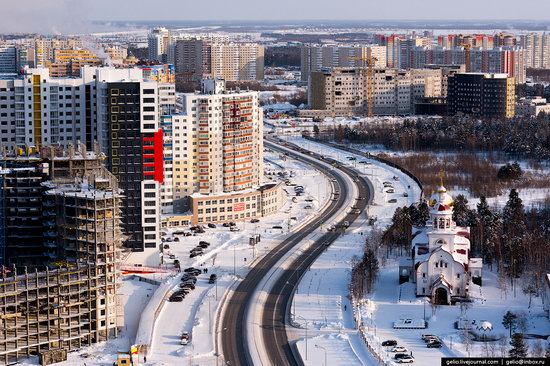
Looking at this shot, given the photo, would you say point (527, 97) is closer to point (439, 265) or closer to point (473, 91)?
point (473, 91)

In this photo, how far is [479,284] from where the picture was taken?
65.7 ft

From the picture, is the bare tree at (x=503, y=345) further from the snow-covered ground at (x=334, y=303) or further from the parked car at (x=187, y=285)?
the parked car at (x=187, y=285)

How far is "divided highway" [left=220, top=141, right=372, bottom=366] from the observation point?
54.4 feet

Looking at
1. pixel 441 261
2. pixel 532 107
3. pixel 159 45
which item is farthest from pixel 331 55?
pixel 441 261

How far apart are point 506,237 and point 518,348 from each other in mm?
6546

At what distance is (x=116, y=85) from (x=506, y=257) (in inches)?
330

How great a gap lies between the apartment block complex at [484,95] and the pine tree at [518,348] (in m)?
34.5

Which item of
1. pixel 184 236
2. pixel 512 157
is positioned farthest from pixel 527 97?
pixel 184 236

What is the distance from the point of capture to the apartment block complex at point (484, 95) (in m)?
50.4

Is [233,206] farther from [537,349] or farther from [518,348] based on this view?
[518,348]

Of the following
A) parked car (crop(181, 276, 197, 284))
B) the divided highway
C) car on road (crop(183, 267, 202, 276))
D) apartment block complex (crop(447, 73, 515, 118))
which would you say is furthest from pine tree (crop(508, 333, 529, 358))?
apartment block complex (crop(447, 73, 515, 118))

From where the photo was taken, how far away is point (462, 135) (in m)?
40.8

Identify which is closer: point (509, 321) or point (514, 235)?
point (509, 321)

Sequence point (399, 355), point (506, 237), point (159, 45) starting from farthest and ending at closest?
1. point (159, 45)
2. point (506, 237)
3. point (399, 355)
